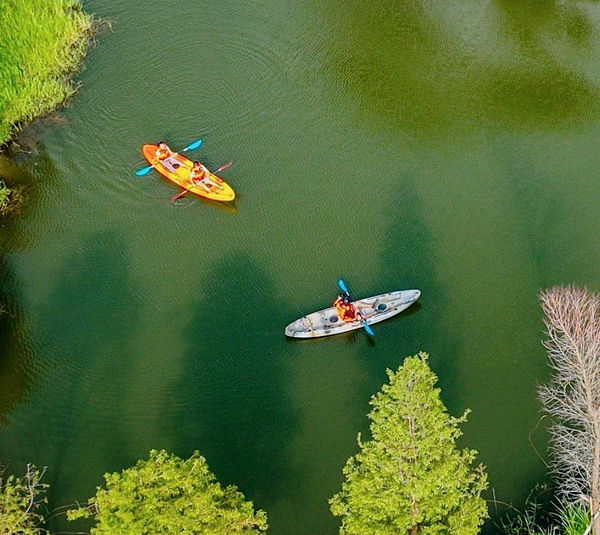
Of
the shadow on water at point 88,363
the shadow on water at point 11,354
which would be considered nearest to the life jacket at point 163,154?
the shadow on water at point 88,363

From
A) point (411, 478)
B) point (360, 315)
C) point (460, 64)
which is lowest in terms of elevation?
point (360, 315)

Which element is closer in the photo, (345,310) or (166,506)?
(166,506)

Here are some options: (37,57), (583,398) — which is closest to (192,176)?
(37,57)

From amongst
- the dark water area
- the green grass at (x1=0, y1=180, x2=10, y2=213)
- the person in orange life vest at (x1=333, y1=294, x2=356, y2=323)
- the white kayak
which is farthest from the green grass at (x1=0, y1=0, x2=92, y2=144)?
the person in orange life vest at (x1=333, y1=294, x2=356, y2=323)

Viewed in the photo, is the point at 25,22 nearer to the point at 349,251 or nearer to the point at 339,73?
the point at 339,73

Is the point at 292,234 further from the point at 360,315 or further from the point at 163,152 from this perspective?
the point at 163,152

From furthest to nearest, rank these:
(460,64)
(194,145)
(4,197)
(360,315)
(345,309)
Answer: (460,64), (194,145), (4,197), (360,315), (345,309)

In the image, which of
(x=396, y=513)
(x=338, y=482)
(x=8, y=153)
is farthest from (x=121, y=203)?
(x=396, y=513)
